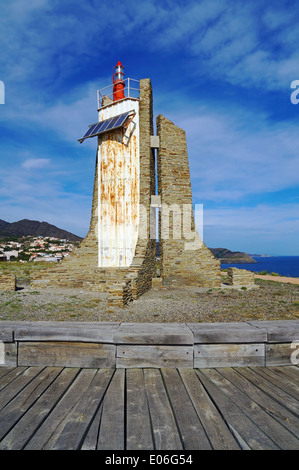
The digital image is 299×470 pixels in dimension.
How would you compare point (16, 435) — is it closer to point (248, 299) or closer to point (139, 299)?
point (139, 299)

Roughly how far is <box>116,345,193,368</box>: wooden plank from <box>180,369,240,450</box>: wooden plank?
15 cm

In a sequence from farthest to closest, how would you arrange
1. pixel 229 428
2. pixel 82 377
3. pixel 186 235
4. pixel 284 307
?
1. pixel 186 235
2. pixel 284 307
3. pixel 82 377
4. pixel 229 428

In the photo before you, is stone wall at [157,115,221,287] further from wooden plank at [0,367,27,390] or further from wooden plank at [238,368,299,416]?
wooden plank at [0,367,27,390]

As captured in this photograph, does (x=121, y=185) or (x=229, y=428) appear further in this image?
(x=121, y=185)

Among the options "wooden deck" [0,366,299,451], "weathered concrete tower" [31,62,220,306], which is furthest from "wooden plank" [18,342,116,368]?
"weathered concrete tower" [31,62,220,306]

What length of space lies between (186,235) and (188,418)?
11211 millimetres

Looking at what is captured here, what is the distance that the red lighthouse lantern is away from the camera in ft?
46.7

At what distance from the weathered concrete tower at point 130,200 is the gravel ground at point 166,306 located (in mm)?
1454

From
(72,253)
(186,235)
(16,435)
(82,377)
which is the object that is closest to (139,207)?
(186,235)

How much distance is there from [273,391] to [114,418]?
1498mm

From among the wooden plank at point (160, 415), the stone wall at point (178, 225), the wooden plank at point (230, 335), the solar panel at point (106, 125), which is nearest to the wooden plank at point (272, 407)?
the wooden plank at point (230, 335)

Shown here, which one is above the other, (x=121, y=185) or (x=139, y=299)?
(x=121, y=185)

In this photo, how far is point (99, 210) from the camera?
46.1ft

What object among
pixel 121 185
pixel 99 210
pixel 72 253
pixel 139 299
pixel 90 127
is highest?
pixel 90 127
